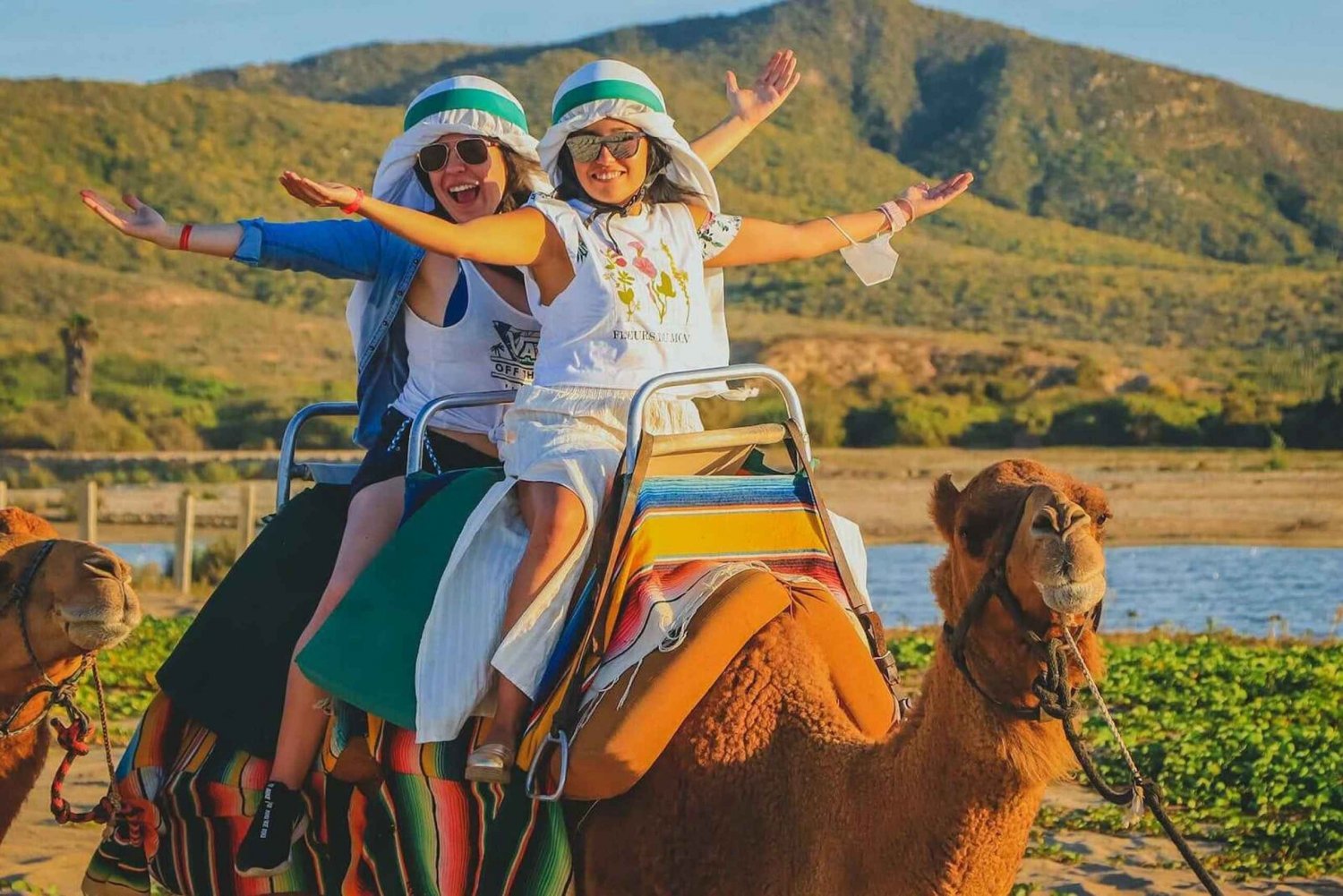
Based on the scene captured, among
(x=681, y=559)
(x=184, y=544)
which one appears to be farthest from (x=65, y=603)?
(x=184, y=544)

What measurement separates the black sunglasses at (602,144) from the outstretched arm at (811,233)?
51 cm

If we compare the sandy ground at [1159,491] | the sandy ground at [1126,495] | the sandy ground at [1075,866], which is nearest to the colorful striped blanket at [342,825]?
the sandy ground at [1075,866]

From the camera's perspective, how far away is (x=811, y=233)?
6047 millimetres

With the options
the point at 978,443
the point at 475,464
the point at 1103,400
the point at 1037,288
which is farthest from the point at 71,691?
the point at 1037,288

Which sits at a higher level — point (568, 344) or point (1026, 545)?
point (568, 344)

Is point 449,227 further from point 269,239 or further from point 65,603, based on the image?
point 65,603

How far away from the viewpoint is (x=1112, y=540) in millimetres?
25547

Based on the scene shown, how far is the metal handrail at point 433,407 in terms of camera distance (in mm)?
5641

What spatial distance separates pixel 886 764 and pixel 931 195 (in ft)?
8.77

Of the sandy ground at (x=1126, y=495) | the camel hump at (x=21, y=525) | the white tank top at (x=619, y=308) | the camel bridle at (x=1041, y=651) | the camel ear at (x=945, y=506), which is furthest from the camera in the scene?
the sandy ground at (x=1126, y=495)

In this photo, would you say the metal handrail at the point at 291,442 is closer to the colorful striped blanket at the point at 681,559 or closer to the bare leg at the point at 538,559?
the bare leg at the point at 538,559

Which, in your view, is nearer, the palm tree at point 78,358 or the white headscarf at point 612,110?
the white headscarf at point 612,110

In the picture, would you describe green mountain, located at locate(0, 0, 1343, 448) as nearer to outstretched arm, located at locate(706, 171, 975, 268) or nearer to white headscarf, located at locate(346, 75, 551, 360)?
outstretched arm, located at locate(706, 171, 975, 268)

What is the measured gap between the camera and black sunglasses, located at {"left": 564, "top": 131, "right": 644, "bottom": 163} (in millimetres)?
5371
